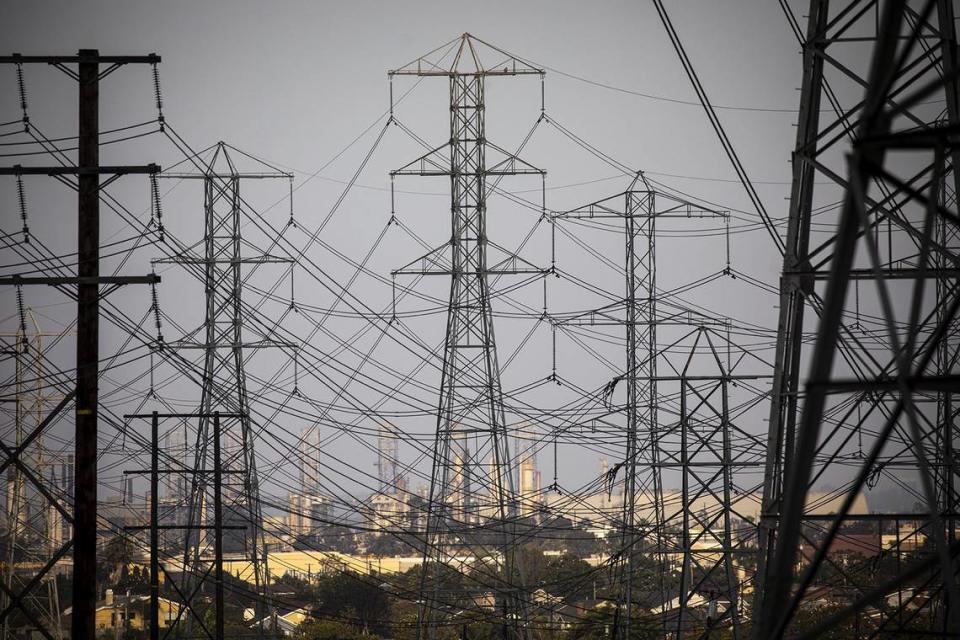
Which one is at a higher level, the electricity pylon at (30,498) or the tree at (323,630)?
the electricity pylon at (30,498)

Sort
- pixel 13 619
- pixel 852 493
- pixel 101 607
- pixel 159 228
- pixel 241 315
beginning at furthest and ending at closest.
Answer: pixel 101 607, pixel 13 619, pixel 241 315, pixel 159 228, pixel 852 493

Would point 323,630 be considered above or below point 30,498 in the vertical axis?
below

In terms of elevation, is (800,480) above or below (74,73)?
below

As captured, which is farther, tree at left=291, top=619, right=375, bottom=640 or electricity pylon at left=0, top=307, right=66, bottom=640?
tree at left=291, top=619, right=375, bottom=640

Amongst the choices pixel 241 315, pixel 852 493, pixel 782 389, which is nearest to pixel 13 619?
pixel 241 315

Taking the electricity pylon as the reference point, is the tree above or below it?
below

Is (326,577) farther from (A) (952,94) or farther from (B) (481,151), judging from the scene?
(A) (952,94)

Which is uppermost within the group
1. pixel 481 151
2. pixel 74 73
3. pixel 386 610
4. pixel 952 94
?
pixel 481 151

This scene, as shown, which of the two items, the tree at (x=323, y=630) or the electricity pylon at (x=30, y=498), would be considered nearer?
the electricity pylon at (x=30, y=498)

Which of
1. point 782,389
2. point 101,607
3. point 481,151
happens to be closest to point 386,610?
point 101,607

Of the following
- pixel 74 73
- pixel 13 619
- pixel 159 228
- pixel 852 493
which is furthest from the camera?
pixel 13 619

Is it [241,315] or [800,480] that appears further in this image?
[241,315]
